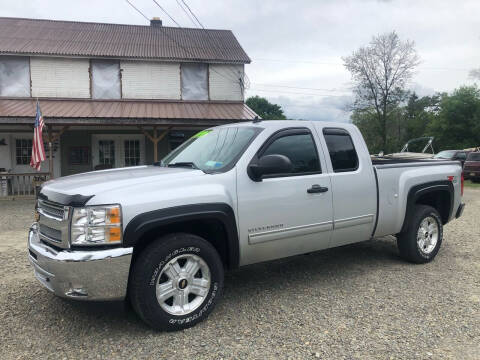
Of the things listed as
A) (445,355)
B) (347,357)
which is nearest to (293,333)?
(347,357)

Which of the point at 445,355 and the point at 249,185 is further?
the point at 249,185

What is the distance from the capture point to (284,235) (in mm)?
3914

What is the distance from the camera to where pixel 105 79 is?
1638 centimetres

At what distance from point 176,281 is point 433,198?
422cm

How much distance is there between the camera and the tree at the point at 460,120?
43.5 metres

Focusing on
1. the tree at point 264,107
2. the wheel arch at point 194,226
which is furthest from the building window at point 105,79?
the tree at point 264,107

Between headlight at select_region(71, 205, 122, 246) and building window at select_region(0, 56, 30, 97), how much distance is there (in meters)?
15.1

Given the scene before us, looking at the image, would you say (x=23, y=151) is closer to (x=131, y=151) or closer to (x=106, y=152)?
(x=106, y=152)

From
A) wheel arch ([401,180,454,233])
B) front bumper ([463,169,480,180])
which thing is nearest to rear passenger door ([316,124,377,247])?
wheel arch ([401,180,454,233])

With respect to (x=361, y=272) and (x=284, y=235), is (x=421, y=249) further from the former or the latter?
(x=284, y=235)

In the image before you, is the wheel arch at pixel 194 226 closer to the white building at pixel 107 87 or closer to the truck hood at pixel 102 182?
the truck hood at pixel 102 182

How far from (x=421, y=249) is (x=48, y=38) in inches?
674

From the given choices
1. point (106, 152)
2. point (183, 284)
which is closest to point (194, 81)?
point (106, 152)

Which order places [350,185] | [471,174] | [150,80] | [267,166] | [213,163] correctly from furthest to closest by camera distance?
[471,174], [150,80], [350,185], [213,163], [267,166]
